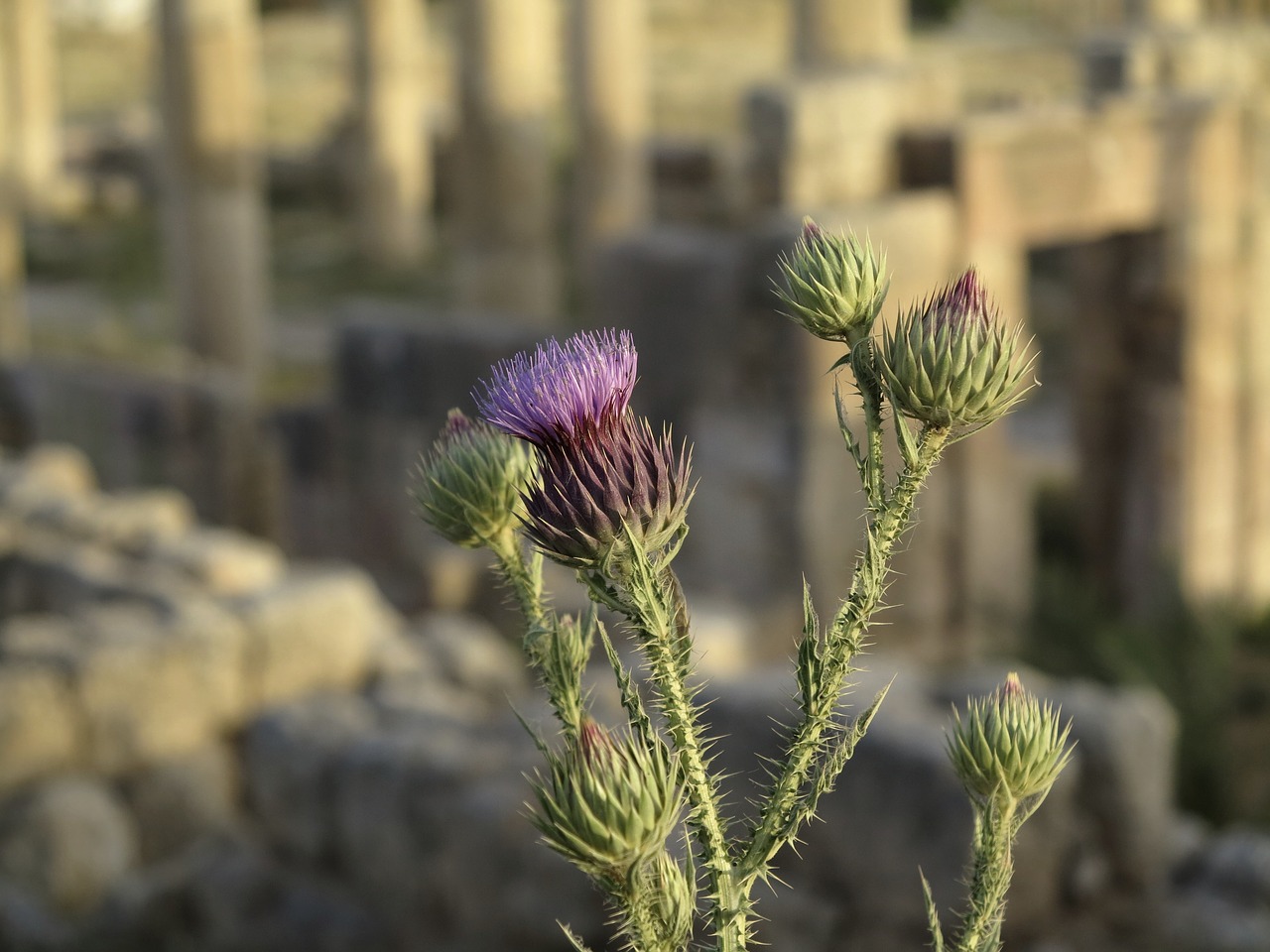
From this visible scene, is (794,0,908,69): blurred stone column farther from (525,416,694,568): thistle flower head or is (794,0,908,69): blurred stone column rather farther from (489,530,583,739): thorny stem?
(525,416,694,568): thistle flower head

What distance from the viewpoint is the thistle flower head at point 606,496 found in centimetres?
115

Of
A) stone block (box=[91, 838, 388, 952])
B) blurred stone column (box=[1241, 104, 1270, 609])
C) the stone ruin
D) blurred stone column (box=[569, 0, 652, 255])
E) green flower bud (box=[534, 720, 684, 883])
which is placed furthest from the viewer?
blurred stone column (box=[569, 0, 652, 255])

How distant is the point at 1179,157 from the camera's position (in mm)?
8820

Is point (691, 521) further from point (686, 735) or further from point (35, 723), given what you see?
point (686, 735)

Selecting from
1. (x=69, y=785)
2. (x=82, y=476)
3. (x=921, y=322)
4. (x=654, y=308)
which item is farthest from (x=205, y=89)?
(x=921, y=322)

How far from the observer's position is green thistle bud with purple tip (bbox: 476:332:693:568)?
1153 mm

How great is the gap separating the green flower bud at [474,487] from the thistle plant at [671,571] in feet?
0.48

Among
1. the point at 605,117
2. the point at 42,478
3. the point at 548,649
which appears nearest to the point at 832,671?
the point at 548,649

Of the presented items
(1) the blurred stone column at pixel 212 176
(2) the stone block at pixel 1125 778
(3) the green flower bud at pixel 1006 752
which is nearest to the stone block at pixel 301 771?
(2) the stone block at pixel 1125 778

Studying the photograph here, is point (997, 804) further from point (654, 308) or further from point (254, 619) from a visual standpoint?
point (654, 308)

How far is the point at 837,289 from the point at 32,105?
977 inches

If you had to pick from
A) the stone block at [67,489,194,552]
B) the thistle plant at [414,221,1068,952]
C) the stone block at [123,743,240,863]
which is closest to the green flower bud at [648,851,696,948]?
the thistle plant at [414,221,1068,952]

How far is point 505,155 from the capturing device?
14.2 meters

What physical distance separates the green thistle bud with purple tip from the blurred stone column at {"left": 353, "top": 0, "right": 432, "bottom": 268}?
19.3m
